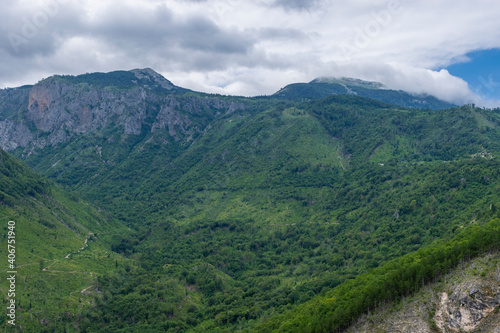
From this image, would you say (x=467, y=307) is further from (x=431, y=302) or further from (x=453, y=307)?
(x=431, y=302)

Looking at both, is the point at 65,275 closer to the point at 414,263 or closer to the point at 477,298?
the point at 414,263

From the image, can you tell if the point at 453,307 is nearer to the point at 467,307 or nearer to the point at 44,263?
the point at 467,307

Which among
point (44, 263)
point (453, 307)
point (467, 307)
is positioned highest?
point (467, 307)

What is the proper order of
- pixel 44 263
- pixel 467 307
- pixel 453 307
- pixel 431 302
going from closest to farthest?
pixel 467 307, pixel 453 307, pixel 431 302, pixel 44 263

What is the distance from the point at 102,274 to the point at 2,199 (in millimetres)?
66880

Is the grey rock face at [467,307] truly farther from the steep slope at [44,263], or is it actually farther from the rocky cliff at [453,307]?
the steep slope at [44,263]

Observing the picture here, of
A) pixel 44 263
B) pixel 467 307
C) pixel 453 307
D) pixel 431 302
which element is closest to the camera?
pixel 467 307

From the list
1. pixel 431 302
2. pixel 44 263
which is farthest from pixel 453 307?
pixel 44 263

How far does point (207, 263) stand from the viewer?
642 feet

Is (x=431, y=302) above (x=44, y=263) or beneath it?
above

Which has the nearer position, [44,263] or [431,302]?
[431,302]

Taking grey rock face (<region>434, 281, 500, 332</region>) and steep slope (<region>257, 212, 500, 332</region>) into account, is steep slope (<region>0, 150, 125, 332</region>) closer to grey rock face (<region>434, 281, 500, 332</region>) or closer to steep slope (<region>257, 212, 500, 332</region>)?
steep slope (<region>257, 212, 500, 332</region>)

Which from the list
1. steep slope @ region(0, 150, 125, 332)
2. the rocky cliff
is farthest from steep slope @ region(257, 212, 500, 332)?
steep slope @ region(0, 150, 125, 332)

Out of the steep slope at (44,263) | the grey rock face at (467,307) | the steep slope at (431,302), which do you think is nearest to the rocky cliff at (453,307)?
the grey rock face at (467,307)
